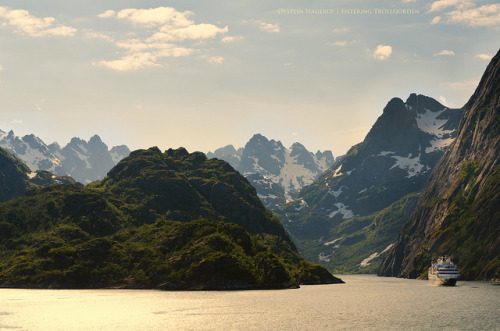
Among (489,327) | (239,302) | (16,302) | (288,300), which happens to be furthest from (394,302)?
(16,302)

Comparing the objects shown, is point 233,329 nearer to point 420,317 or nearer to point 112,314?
point 112,314

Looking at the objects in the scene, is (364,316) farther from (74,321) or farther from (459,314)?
(74,321)

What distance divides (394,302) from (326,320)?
64.4 m

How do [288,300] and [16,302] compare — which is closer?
[16,302]

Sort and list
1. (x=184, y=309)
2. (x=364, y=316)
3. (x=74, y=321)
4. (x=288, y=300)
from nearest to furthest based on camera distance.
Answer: (x=74, y=321), (x=364, y=316), (x=184, y=309), (x=288, y=300)

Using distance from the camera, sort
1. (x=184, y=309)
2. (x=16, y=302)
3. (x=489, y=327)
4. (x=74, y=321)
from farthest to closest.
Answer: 1. (x=16, y=302)
2. (x=184, y=309)
3. (x=74, y=321)
4. (x=489, y=327)

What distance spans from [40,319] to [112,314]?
20400 millimetres

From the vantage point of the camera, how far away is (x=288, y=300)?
198000 mm

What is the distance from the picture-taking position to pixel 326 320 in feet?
464

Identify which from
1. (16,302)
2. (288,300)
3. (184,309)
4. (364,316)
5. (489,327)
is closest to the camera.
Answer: (489,327)

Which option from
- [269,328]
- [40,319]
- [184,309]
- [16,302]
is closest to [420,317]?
[269,328]

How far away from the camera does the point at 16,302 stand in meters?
184

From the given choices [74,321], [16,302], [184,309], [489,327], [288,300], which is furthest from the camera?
[288,300]

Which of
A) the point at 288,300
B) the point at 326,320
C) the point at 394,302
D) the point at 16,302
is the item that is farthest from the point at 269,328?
the point at 16,302
